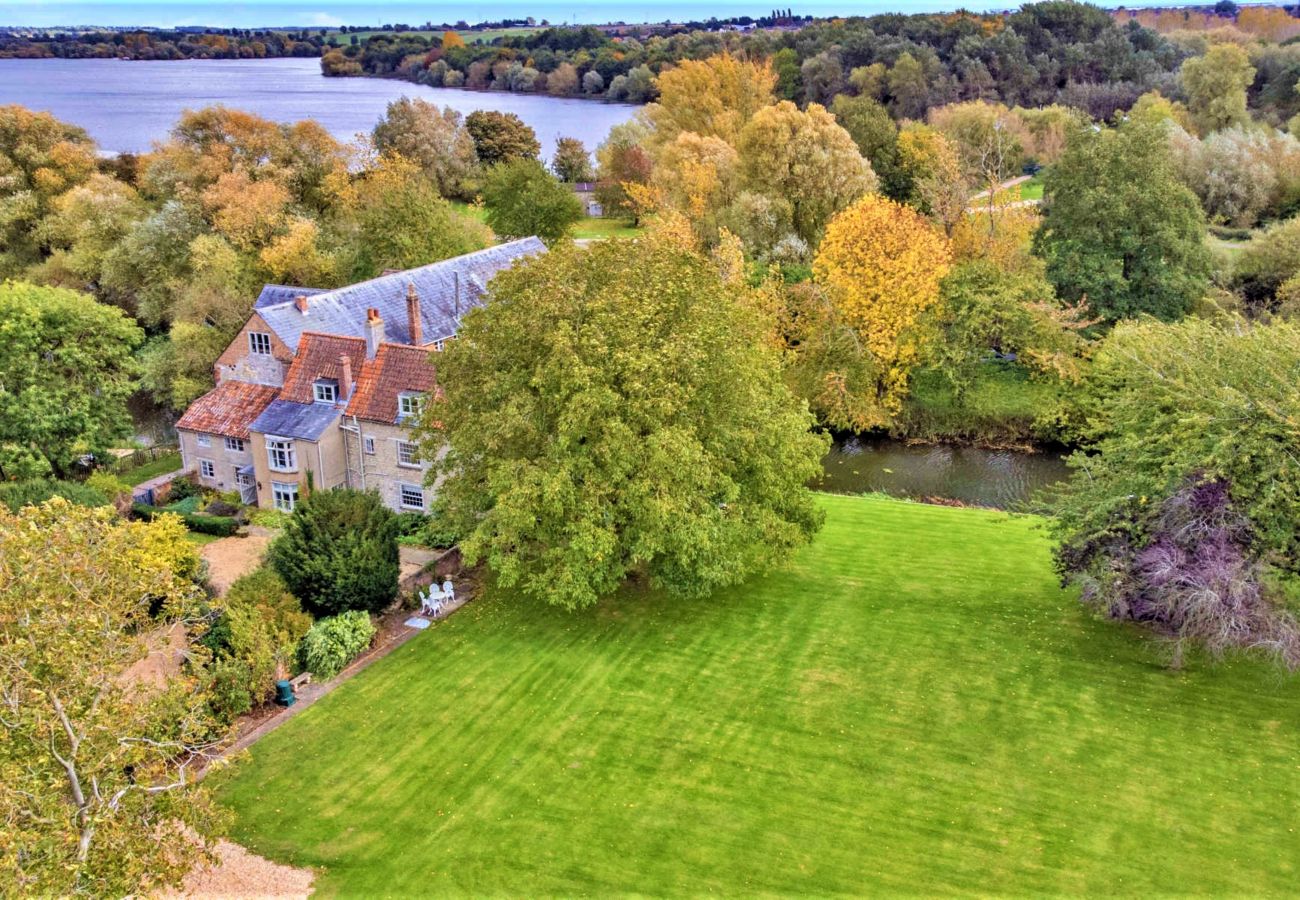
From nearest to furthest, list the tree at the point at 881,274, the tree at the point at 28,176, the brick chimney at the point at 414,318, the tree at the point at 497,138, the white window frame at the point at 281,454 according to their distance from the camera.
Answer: the white window frame at the point at 281,454 → the brick chimney at the point at 414,318 → the tree at the point at 881,274 → the tree at the point at 28,176 → the tree at the point at 497,138

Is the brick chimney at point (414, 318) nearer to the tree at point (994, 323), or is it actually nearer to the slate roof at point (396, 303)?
the slate roof at point (396, 303)

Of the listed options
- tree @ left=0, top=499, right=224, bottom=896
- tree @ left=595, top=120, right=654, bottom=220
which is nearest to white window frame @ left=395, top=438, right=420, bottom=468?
tree @ left=0, top=499, right=224, bottom=896

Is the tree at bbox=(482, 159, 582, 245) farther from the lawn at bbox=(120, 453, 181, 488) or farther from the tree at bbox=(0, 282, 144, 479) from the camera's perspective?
the tree at bbox=(0, 282, 144, 479)

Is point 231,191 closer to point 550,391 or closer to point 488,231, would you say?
point 488,231

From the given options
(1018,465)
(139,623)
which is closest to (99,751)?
(139,623)

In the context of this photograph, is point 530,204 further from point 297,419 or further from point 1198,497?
point 1198,497

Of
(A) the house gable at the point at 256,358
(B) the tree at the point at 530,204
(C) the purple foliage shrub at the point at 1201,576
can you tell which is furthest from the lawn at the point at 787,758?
(B) the tree at the point at 530,204

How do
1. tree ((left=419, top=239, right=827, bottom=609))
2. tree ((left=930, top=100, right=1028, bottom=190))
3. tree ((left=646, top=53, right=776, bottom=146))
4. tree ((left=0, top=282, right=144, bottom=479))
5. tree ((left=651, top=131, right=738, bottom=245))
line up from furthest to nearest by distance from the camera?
tree ((left=646, top=53, right=776, bottom=146)) < tree ((left=930, top=100, right=1028, bottom=190)) < tree ((left=651, top=131, right=738, bottom=245)) < tree ((left=0, top=282, right=144, bottom=479)) < tree ((left=419, top=239, right=827, bottom=609))
